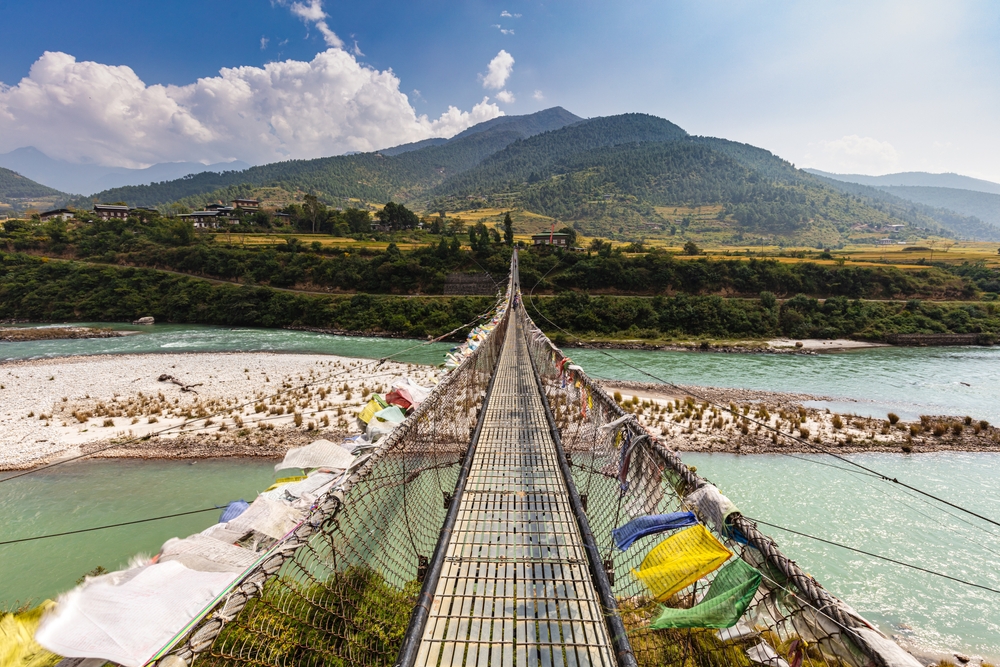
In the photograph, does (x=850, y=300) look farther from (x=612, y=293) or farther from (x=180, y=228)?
(x=180, y=228)

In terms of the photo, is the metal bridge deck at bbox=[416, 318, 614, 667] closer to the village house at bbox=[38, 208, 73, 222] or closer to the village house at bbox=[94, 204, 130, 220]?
the village house at bbox=[94, 204, 130, 220]

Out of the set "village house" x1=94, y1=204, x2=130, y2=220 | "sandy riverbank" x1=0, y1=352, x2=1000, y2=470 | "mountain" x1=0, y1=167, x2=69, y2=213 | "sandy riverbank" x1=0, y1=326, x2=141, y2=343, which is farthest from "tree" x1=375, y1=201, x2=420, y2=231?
"mountain" x1=0, y1=167, x2=69, y2=213

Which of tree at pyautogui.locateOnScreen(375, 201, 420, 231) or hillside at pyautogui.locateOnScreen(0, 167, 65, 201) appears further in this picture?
hillside at pyautogui.locateOnScreen(0, 167, 65, 201)

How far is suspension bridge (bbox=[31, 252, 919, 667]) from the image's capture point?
1.43 meters

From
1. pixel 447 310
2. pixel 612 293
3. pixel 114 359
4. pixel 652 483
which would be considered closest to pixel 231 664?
pixel 652 483

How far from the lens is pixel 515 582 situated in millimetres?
2412

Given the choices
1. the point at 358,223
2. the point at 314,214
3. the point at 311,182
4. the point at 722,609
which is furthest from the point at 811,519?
the point at 311,182

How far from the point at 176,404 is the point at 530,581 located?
38.8ft

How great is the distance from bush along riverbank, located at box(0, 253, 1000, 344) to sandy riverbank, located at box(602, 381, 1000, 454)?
12.5 metres

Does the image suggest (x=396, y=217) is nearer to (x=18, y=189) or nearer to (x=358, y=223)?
(x=358, y=223)

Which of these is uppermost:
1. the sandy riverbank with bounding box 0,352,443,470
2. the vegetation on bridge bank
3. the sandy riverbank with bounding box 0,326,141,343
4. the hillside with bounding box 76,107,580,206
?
the hillside with bounding box 76,107,580,206

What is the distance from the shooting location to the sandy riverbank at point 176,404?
807 centimetres

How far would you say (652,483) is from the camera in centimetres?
253

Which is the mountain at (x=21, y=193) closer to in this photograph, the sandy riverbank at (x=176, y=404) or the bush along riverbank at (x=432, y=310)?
the bush along riverbank at (x=432, y=310)
